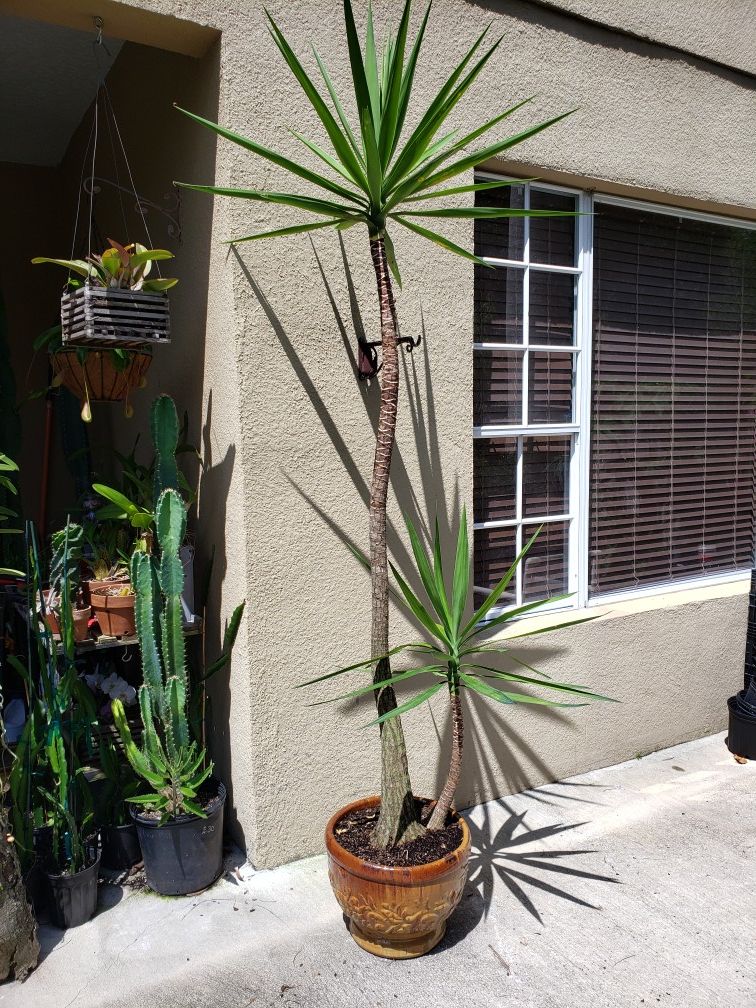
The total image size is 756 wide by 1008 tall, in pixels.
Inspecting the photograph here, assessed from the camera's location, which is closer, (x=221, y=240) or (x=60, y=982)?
(x=60, y=982)

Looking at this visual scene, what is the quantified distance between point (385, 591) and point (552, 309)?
1733 millimetres

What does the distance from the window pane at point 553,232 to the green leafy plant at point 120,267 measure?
5.31 ft

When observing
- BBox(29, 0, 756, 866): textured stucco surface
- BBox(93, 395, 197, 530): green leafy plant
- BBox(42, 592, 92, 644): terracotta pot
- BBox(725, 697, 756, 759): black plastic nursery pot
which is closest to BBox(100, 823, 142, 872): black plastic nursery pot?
BBox(29, 0, 756, 866): textured stucco surface

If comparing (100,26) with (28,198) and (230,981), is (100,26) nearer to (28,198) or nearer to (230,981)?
(28,198)

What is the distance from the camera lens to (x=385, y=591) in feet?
7.79

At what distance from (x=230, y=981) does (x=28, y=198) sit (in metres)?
4.37

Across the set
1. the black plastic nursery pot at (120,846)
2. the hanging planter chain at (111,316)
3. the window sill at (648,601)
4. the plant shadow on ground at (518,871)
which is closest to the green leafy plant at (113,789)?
A: the black plastic nursery pot at (120,846)

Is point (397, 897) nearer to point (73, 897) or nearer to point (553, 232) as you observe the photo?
point (73, 897)

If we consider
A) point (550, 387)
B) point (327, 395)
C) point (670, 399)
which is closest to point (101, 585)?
point (327, 395)

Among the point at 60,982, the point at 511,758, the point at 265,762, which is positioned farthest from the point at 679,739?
the point at 60,982

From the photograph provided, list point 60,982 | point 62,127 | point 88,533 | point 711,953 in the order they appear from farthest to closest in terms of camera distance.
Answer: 1. point 62,127
2. point 88,533
3. point 711,953
4. point 60,982

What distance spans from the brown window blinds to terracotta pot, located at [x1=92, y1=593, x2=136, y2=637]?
2.09 m

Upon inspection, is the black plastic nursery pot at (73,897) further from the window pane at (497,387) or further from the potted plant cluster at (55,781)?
the window pane at (497,387)

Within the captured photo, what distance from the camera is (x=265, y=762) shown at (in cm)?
276
